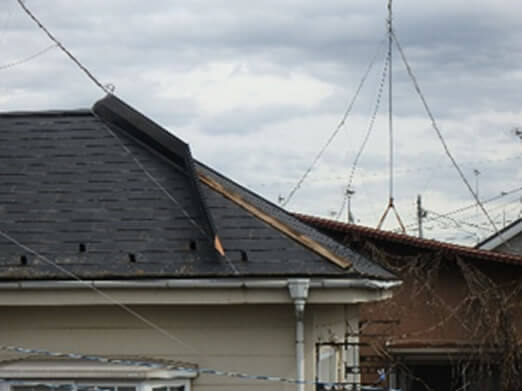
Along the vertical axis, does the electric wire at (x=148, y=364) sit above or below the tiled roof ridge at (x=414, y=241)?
below

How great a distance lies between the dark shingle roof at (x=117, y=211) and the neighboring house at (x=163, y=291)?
19 mm

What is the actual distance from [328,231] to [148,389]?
28.6 ft

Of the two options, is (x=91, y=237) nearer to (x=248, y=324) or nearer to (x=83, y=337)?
(x=83, y=337)

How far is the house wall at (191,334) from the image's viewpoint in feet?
29.2

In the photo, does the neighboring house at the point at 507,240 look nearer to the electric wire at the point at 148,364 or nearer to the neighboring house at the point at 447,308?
the neighboring house at the point at 447,308

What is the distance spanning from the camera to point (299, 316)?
8695 mm

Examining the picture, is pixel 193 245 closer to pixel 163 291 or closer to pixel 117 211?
pixel 163 291

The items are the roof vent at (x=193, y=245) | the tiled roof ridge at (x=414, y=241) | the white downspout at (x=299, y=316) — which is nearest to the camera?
the white downspout at (x=299, y=316)

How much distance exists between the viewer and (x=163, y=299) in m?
8.72

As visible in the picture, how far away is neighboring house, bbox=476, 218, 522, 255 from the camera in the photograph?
70.1ft

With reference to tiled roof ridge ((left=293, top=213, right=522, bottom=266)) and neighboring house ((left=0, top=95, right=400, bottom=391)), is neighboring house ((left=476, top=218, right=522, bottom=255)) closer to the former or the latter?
tiled roof ridge ((left=293, top=213, right=522, bottom=266))

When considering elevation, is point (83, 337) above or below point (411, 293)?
below

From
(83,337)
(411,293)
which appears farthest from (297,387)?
(411,293)

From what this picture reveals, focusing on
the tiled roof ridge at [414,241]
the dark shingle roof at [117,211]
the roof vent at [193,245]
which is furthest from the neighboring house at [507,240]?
the roof vent at [193,245]
